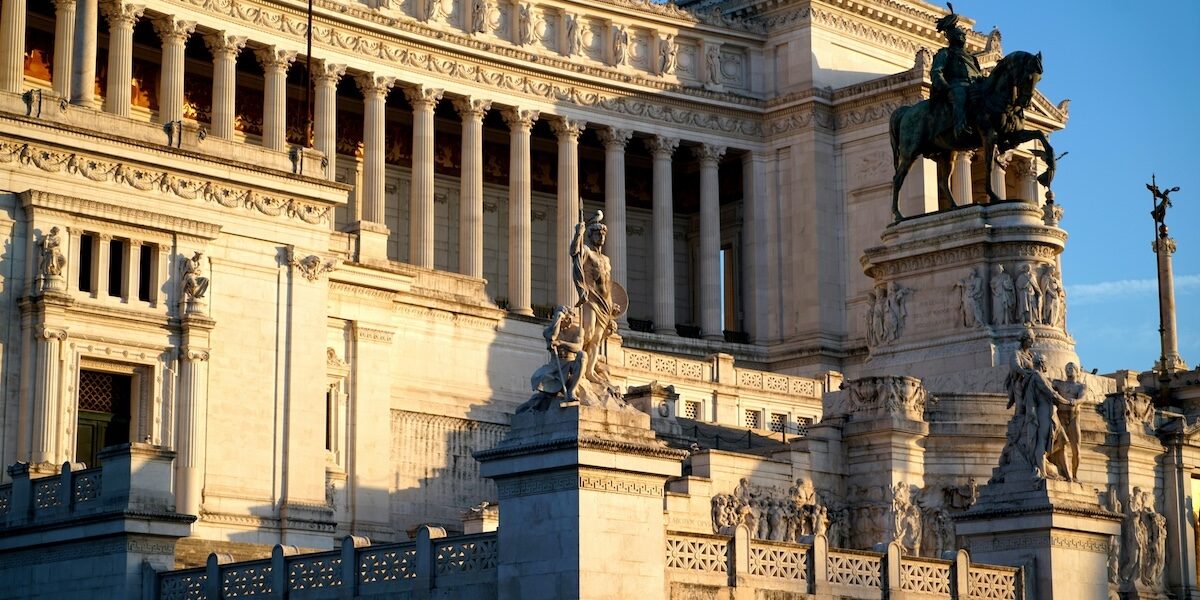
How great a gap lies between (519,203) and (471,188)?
2.90 m

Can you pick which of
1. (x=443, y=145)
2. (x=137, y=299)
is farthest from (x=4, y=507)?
(x=443, y=145)

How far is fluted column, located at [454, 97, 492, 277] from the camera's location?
305ft

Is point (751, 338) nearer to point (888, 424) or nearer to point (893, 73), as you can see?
point (893, 73)

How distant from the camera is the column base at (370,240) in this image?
66125 mm

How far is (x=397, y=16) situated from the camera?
93.6m

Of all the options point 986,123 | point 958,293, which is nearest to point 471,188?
point 986,123

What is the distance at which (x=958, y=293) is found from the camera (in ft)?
220

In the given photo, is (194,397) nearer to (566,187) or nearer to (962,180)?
(566,187)

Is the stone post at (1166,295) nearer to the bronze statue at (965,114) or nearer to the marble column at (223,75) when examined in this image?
the bronze statue at (965,114)

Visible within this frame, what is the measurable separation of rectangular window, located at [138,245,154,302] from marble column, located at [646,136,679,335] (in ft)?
147

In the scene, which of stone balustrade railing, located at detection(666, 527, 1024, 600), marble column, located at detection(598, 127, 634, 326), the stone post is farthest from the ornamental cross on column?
stone balustrade railing, located at detection(666, 527, 1024, 600)

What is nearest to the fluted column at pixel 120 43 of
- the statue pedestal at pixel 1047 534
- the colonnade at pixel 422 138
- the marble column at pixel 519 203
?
the colonnade at pixel 422 138

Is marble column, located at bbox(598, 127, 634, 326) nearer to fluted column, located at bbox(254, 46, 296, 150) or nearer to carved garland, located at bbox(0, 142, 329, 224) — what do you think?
fluted column, located at bbox(254, 46, 296, 150)

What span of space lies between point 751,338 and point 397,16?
2187 cm
